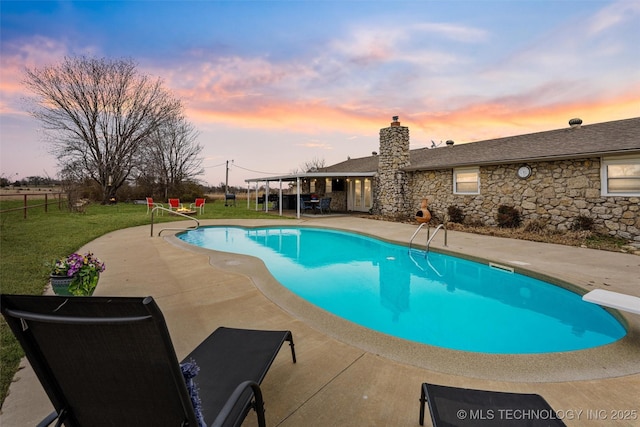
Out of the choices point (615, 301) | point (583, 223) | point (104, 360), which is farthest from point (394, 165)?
point (104, 360)

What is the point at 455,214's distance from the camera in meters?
11.7

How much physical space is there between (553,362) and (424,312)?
2096mm

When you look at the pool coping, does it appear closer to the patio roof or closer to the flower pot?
the flower pot

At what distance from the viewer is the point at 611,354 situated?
2643mm

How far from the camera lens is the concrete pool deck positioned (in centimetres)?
189

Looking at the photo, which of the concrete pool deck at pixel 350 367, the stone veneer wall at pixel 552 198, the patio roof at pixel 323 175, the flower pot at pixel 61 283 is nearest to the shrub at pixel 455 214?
the stone veneer wall at pixel 552 198

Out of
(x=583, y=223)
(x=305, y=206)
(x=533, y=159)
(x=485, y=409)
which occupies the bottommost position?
(x=485, y=409)

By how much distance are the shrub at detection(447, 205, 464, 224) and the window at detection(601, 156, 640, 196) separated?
4253 millimetres

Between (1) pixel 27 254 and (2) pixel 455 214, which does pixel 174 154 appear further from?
(2) pixel 455 214

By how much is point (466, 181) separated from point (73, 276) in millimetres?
12371

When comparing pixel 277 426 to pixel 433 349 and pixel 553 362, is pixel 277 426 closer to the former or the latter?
pixel 433 349

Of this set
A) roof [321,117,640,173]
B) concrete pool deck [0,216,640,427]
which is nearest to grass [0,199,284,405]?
concrete pool deck [0,216,640,427]

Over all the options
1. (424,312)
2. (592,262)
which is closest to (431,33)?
(592,262)

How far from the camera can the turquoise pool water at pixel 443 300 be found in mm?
3754
